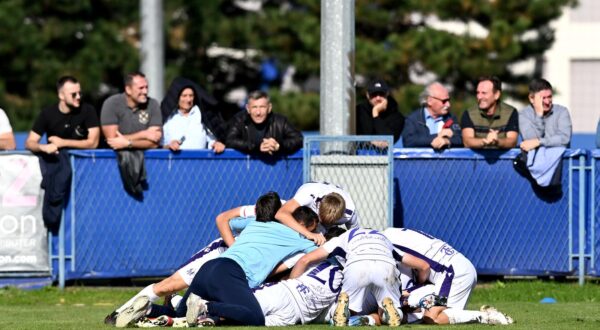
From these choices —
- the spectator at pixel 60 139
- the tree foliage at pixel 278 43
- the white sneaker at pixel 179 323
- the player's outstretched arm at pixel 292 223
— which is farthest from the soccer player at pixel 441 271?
the tree foliage at pixel 278 43

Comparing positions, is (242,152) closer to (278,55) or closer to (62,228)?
(62,228)

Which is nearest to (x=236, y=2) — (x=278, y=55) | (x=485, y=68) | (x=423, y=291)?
(x=278, y=55)

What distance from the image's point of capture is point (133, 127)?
15211mm

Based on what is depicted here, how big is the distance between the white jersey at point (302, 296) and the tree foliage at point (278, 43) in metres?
19.6

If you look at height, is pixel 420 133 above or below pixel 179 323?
above

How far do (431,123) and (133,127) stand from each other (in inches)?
127

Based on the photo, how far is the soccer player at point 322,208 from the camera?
12.2 meters

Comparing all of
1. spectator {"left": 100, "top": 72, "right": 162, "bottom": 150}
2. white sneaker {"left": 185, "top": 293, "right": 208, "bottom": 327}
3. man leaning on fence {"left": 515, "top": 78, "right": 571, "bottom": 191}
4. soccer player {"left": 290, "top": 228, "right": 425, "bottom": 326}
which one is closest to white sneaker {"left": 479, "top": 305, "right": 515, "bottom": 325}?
soccer player {"left": 290, "top": 228, "right": 425, "bottom": 326}

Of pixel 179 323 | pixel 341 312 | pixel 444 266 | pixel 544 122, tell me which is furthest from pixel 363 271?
pixel 544 122

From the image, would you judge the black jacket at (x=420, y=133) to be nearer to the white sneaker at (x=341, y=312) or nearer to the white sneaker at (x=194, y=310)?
the white sneaker at (x=341, y=312)

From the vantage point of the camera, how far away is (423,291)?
1197 centimetres

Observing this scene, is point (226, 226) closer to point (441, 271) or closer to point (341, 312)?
point (341, 312)

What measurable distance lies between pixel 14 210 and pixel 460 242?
4.77 meters

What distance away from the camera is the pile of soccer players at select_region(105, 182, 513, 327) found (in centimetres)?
1138
